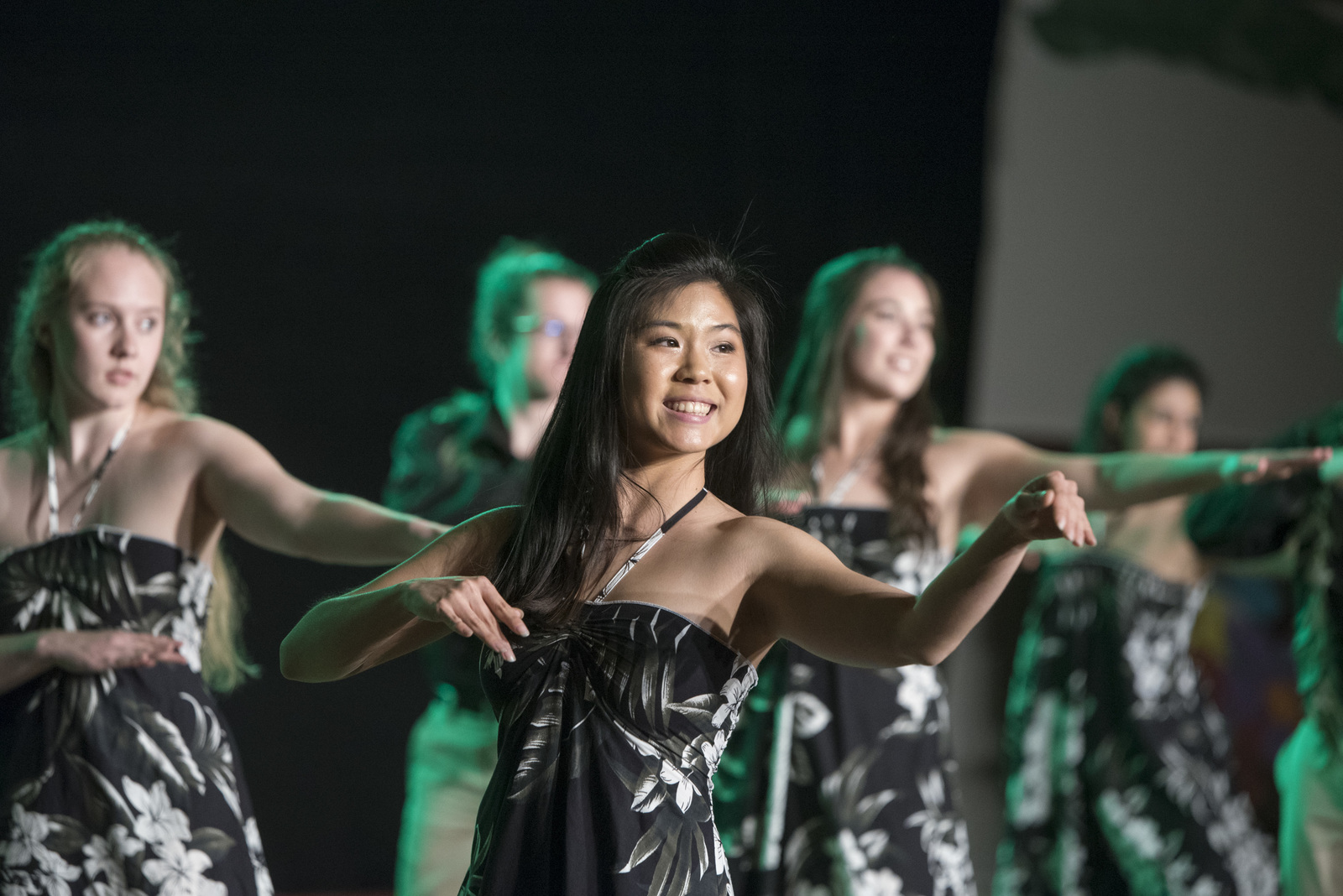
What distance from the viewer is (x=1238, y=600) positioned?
5.33 metres

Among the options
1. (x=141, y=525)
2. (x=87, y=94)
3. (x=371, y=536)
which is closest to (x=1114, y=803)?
(x=371, y=536)

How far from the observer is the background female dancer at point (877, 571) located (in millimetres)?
2604

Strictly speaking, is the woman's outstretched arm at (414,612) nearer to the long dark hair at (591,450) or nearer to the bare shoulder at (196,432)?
the long dark hair at (591,450)

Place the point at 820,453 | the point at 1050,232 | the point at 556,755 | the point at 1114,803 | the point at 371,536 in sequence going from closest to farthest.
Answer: the point at 556,755 < the point at 371,536 < the point at 820,453 < the point at 1114,803 < the point at 1050,232

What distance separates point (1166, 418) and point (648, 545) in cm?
290

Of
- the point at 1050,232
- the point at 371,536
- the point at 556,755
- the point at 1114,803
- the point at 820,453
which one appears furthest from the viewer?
the point at 1050,232

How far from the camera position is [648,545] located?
163 cm

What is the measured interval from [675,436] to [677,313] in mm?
149

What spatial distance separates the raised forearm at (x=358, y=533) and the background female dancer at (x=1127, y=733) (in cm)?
240

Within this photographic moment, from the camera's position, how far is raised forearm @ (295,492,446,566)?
2.11m

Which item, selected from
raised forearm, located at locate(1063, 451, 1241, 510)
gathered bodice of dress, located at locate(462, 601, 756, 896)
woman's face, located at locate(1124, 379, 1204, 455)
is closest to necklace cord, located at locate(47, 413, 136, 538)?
gathered bodice of dress, located at locate(462, 601, 756, 896)

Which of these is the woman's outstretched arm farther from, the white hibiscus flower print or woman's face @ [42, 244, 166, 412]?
woman's face @ [42, 244, 166, 412]

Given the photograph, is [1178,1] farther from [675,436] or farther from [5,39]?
[675,436]

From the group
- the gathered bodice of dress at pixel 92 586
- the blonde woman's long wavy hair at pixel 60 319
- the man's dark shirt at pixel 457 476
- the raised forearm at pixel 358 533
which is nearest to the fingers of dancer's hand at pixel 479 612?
the raised forearm at pixel 358 533
